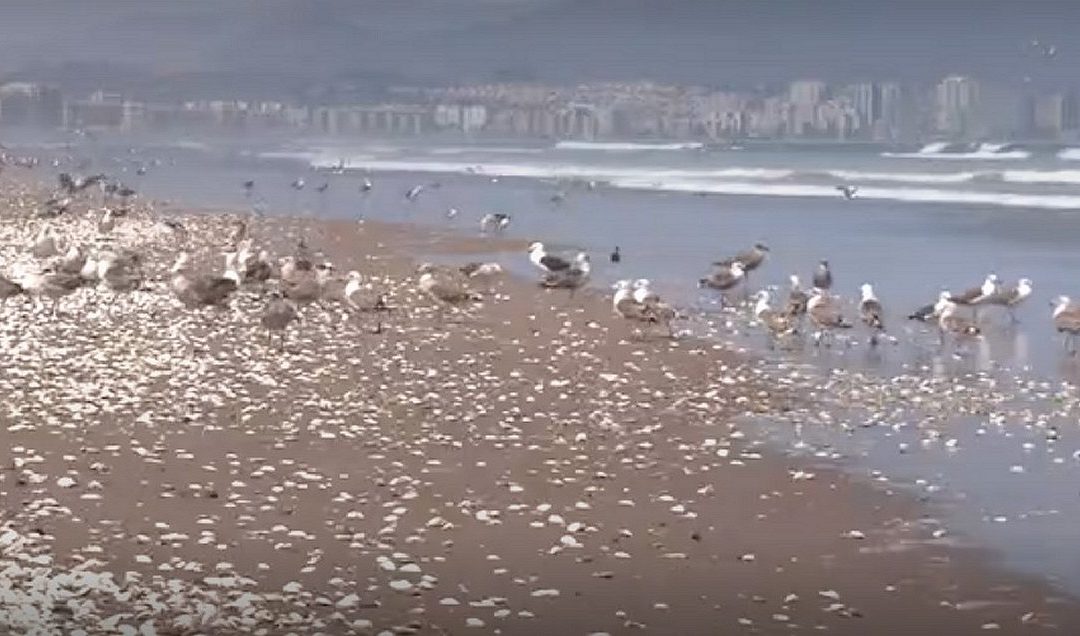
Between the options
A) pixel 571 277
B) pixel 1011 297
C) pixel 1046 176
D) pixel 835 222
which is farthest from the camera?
pixel 1046 176

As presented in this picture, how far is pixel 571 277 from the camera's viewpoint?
21.1ft

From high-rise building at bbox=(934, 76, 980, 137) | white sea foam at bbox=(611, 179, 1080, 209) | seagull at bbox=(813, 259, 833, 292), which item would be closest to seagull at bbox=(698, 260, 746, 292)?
seagull at bbox=(813, 259, 833, 292)

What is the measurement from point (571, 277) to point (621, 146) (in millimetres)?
5862

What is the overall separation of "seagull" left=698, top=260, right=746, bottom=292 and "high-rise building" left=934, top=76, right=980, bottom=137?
1648mm

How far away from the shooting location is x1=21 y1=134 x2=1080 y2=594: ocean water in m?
3.32

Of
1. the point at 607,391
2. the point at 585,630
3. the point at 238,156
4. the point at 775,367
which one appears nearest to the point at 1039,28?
the point at 775,367

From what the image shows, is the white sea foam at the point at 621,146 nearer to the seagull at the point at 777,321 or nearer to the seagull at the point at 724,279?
the seagull at the point at 724,279

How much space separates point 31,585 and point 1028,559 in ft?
5.57

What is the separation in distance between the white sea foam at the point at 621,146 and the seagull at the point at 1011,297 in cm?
479

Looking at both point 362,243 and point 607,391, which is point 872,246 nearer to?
point 362,243

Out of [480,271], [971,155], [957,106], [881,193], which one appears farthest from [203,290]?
[881,193]

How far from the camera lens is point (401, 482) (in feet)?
10.2

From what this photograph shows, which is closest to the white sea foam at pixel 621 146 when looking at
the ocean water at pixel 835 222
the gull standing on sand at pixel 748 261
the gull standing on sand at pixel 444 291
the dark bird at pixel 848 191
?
the ocean water at pixel 835 222

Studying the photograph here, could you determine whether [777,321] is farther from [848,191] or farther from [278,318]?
[848,191]
